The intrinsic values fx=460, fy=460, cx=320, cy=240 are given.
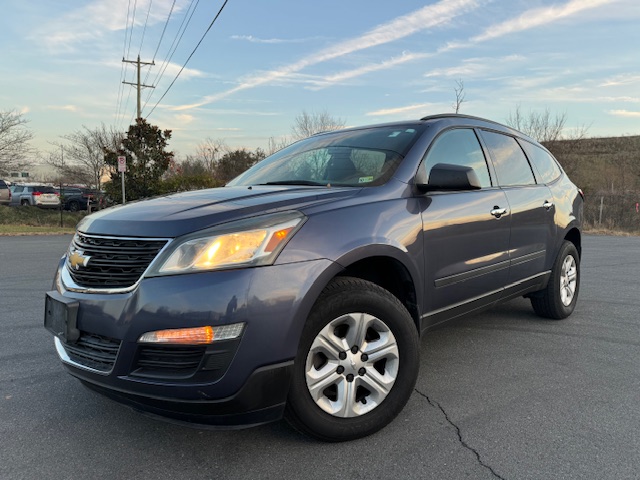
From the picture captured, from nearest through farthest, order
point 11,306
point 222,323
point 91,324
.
Result: point 222,323 < point 91,324 < point 11,306

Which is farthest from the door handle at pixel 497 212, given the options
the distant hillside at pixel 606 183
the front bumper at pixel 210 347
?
the distant hillside at pixel 606 183

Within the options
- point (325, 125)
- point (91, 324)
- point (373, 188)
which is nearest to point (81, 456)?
point (91, 324)

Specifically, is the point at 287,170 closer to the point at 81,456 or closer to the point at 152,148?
the point at 81,456

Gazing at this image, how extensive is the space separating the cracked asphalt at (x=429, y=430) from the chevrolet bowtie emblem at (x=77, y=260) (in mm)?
924

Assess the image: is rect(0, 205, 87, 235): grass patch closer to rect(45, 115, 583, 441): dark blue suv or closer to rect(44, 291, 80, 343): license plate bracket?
rect(44, 291, 80, 343): license plate bracket

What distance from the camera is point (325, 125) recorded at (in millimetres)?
25828

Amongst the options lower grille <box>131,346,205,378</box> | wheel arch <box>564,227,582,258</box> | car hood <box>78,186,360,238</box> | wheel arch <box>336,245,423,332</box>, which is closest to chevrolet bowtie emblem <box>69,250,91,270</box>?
car hood <box>78,186,360,238</box>

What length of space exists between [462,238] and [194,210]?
70.6 inches

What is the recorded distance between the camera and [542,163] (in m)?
4.52

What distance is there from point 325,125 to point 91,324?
24662 millimetres

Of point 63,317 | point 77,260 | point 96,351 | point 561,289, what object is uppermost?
point 77,260

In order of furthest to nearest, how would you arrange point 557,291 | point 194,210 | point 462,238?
point 557,291 < point 462,238 < point 194,210

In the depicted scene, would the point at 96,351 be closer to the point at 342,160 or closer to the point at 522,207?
the point at 342,160

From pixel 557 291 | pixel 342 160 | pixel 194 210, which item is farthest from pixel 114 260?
pixel 557 291
